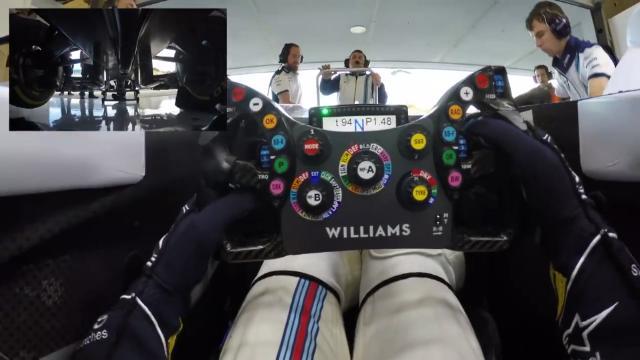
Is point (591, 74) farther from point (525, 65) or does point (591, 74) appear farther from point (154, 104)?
point (525, 65)

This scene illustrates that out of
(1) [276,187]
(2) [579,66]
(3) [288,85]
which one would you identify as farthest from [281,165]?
(2) [579,66]

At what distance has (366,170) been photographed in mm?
577

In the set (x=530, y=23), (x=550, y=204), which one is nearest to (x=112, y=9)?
(x=550, y=204)

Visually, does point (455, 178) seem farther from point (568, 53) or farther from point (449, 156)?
point (568, 53)

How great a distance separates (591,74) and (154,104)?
138 centimetres

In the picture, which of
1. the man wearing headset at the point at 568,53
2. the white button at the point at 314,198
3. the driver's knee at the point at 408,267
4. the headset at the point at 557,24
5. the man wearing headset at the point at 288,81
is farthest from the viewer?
the man wearing headset at the point at 288,81

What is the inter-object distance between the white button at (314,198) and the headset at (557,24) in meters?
1.41

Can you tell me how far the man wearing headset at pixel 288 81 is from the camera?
5.63ft

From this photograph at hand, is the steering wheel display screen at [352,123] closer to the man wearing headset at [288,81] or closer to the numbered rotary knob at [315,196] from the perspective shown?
the numbered rotary knob at [315,196]

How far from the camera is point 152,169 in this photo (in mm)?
693

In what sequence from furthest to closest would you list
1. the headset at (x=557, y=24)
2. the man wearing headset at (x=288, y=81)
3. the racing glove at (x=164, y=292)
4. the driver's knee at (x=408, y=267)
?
1. the man wearing headset at (x=288, y=81)
2. the headset at (x=557, y=24)
3. the driver's knee at (x=408, y=267)
4. the racing glove at (x=164, y=292)

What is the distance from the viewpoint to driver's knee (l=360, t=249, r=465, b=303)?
68 centimetres

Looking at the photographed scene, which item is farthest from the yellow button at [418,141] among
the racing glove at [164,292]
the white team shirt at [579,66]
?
the white team shirt at [579,66]

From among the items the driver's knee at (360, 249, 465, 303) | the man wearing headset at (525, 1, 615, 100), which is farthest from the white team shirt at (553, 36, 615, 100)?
the driver's knee at (360, 249, 465, 303)
